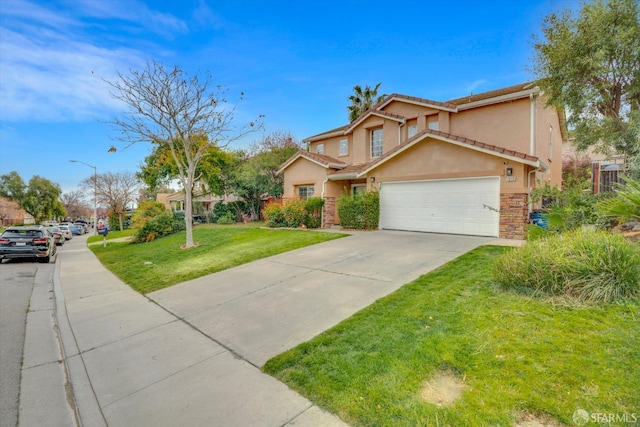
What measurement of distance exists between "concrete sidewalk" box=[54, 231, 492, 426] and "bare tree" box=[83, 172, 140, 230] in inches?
1403

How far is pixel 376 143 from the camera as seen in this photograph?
59.0 feet

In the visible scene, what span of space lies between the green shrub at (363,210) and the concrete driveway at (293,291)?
13.4 ft

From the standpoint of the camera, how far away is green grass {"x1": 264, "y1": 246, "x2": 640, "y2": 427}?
2.42 metres

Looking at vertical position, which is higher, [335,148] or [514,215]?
[335,148]

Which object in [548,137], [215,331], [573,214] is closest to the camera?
[215,331]

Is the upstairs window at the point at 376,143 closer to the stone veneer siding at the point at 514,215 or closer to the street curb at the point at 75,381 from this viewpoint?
the stone veneer siding at the point at 514,215

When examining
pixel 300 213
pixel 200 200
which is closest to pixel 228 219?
pixel 300 213

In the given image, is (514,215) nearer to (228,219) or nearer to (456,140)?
(456,140)

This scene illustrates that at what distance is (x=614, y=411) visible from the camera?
7.47 feet

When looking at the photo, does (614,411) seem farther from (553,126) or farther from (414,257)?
(553,126)

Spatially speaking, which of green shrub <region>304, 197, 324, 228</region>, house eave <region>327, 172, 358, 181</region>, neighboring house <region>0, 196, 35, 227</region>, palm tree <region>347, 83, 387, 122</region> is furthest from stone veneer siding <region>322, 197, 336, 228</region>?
neighboring house <region>0, 196, 35, 227</region>

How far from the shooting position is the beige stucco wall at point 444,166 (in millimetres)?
10742

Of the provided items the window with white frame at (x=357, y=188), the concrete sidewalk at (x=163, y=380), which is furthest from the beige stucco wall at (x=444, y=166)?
the concrete sidewalk at (x=163, y=380)

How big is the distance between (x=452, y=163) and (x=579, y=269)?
8.25 meters
